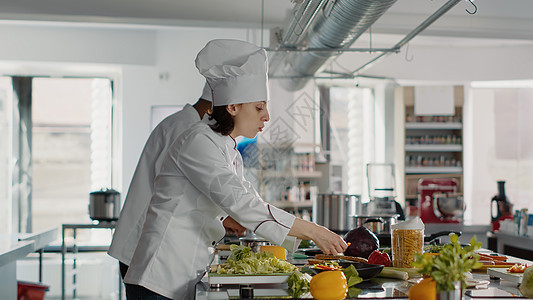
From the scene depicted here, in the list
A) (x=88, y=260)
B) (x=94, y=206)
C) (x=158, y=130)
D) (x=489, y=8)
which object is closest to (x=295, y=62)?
(x=489, y=8)

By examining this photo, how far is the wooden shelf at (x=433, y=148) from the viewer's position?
8.27 meters

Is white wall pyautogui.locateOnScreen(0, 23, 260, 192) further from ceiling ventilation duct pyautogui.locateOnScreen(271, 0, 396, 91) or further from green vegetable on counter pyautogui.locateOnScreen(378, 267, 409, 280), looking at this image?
green vegetable on counter pyautogui.locateOnScreen(378, 267, 409, 280)

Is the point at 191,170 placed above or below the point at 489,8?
below

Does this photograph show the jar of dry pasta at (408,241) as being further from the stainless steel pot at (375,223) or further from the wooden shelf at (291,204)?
the wooden shelf at (291,204)

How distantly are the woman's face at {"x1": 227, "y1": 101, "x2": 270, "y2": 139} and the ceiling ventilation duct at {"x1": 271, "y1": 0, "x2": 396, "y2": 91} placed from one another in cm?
142

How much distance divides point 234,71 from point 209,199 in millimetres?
437

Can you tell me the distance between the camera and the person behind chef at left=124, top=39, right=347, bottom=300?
1904mm

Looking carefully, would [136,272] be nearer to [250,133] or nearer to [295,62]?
[250,133]

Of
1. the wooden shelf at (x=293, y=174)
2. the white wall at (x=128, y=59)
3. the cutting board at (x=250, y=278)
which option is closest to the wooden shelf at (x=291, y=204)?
the wooden shelf at (x=293, y=174)

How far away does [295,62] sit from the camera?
5.66m

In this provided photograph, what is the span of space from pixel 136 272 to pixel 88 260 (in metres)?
5.65

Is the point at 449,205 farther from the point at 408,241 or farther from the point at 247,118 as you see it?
the point at 247,118

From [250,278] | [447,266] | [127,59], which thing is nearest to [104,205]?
[127,59]

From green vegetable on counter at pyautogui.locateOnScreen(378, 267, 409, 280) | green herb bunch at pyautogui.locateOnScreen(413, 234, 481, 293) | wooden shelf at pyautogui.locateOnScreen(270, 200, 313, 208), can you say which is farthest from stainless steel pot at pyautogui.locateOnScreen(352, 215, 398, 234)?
wooden shelf at pyautogui.locateOnScreen(270, 200, 313, 208)
